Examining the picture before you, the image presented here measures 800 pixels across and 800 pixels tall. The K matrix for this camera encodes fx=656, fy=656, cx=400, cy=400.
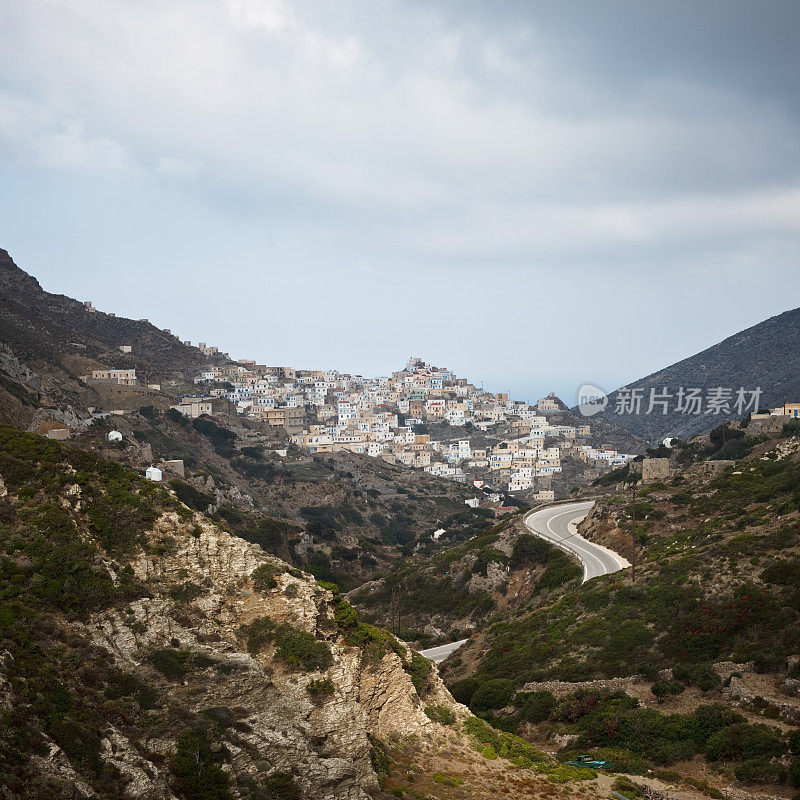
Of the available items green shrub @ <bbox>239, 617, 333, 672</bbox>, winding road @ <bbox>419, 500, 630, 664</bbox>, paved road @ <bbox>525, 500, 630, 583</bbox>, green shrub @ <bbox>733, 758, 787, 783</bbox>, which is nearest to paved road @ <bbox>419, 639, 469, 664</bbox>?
winding road @ <bbox>419, 500, 630, 664</bbox>

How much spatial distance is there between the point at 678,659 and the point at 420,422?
442ft

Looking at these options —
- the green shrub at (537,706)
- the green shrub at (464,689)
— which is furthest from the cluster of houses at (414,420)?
the green shrub at (537,706)

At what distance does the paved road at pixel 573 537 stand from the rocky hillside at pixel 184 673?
2110cm

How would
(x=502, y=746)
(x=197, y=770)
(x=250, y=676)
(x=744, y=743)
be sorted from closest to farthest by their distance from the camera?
(x=197, y=770)
(x=250, y=676)
(x=502, y=746)
(x=744, y=743)

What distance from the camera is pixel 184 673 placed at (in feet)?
41.7

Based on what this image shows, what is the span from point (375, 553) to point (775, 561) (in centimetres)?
4841

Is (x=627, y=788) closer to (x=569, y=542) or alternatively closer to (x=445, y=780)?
(x=445, y=780)

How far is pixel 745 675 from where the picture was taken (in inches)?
805

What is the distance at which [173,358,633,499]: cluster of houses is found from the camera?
412ft

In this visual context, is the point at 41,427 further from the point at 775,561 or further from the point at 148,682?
the point at 775,561

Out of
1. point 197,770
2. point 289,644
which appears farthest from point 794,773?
point 197,770

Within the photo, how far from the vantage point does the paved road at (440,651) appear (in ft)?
114

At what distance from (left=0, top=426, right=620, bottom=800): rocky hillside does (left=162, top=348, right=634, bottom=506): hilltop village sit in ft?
283

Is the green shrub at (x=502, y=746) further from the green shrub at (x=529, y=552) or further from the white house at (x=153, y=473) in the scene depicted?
the white house at (x=153, y=473)
